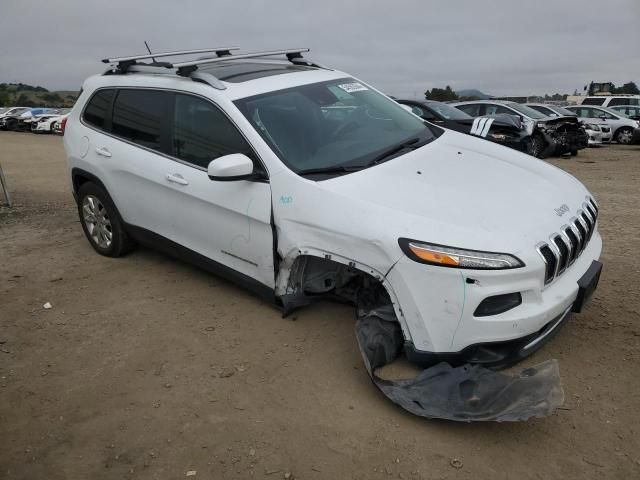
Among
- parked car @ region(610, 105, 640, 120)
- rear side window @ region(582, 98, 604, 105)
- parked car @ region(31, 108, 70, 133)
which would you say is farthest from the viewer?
parked car @ region(31, 108, 70, 133)

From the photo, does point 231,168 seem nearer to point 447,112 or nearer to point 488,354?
point 488,354

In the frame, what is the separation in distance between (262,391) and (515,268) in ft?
5.14

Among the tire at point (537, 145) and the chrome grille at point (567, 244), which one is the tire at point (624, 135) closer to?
the tire at point (537, 145)

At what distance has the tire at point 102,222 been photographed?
4957 millimetres

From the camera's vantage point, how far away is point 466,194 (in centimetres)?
316

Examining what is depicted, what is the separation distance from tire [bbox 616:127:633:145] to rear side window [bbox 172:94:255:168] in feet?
57.7

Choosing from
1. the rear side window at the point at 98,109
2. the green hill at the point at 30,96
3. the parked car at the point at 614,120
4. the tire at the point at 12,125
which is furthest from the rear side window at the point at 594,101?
the green hill at the point at 30,96

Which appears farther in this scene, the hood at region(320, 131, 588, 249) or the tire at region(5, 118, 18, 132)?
the tire at region(5, 118, 18, 132)

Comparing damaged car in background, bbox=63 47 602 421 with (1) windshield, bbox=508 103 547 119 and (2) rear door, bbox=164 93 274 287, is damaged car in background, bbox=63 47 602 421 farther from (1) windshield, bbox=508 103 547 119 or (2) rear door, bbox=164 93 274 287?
(1) windshield, bbox=508 103 547 119

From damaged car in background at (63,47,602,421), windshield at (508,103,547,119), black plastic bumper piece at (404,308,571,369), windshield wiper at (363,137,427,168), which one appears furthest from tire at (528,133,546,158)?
black plastic bumper piece at (404,308,571,369)

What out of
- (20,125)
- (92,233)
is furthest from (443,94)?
(92,233)

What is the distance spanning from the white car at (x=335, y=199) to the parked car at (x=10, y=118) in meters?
31.1

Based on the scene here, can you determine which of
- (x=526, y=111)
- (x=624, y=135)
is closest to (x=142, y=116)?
(x=526, y=111)

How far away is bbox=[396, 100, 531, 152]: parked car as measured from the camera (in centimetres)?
1020
